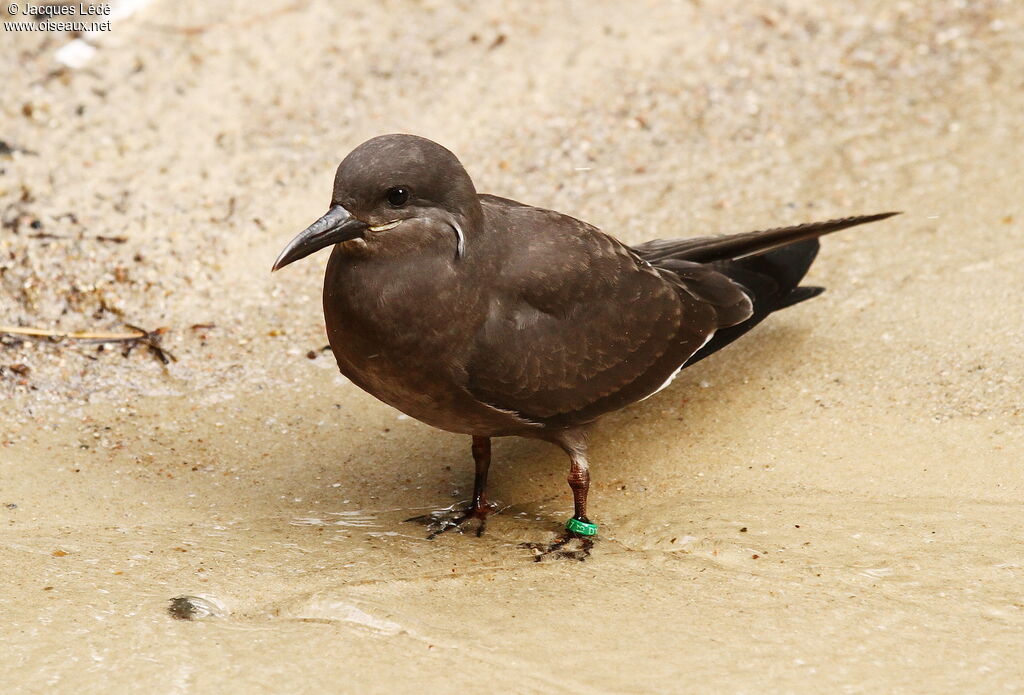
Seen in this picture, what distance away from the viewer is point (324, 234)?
3.61 meters

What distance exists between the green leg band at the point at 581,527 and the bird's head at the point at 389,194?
1.01 metres

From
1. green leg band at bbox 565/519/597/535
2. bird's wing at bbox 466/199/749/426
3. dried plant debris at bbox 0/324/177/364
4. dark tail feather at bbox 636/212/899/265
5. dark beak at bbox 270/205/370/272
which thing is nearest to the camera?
dark beak at bbox 270/205/370/272

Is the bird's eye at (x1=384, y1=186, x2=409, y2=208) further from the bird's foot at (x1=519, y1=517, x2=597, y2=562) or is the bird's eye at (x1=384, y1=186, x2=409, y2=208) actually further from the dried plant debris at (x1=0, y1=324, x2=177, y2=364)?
the dried plant debris at (x1=0, y1=324, x2=177, y2=364)

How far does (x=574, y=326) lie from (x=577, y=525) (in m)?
0.68

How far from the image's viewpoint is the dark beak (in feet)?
11.8

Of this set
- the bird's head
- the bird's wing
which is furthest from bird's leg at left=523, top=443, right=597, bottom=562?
the bird's head

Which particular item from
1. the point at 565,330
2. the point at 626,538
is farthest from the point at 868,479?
the point at 565,330

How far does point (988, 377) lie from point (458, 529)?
213 centimetres

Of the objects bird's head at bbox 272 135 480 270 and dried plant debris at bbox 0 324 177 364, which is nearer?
bird's head at bbox 272 135 480 270

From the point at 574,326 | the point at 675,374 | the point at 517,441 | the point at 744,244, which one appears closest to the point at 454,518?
the point at 517,441

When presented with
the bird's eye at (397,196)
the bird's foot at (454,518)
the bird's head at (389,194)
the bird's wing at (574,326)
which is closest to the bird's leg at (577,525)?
the bird's wing at (574,326)

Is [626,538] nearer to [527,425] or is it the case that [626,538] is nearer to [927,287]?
[527,425]

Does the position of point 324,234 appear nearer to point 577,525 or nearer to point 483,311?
point 483,311

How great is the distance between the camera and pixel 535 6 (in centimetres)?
712
